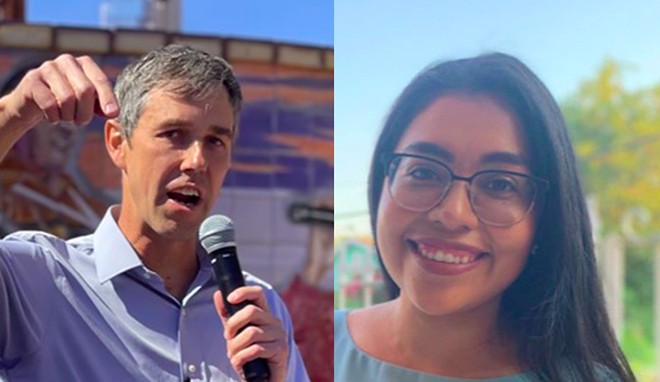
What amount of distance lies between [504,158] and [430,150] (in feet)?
0.53

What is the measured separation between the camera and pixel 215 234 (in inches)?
75.4

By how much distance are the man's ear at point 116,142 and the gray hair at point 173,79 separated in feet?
0.07

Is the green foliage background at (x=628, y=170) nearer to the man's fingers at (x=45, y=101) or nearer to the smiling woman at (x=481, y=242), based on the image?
the smiling woman at (x=481, y=242)

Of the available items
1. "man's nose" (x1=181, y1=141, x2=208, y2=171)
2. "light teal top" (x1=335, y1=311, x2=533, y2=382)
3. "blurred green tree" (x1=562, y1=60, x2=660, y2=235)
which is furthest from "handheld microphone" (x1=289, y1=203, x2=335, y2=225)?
"man's nose" (x1=181, y1=141, x2=208, y2=171)

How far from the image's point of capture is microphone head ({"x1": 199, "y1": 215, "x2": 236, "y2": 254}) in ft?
6.23

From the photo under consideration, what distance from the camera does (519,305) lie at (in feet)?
7.08

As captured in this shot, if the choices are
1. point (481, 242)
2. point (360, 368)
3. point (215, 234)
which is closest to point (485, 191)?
point (481, 242)

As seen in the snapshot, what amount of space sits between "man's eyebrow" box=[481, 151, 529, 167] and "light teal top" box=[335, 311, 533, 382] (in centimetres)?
44

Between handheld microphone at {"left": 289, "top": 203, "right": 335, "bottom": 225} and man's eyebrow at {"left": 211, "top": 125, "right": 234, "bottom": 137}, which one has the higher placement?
man's eyebrow at {"left": 211, "top": 125, "right": 234, "bottom": 137}

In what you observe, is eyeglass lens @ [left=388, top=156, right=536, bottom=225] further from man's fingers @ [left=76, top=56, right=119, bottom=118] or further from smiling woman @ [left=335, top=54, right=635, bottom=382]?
man's fingers @ [left=76, top=56, right=119, bottom=118]

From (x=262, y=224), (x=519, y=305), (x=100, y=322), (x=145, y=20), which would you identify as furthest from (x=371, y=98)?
(x=145, y=20)

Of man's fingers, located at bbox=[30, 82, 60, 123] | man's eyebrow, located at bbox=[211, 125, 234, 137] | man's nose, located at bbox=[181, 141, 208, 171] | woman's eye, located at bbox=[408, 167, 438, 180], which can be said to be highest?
man's fingers, located at bbox=[30, 82, 60, 123]

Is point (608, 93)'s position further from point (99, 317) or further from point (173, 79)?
point (99, 317)

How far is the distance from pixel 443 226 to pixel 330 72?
5.47 metres
